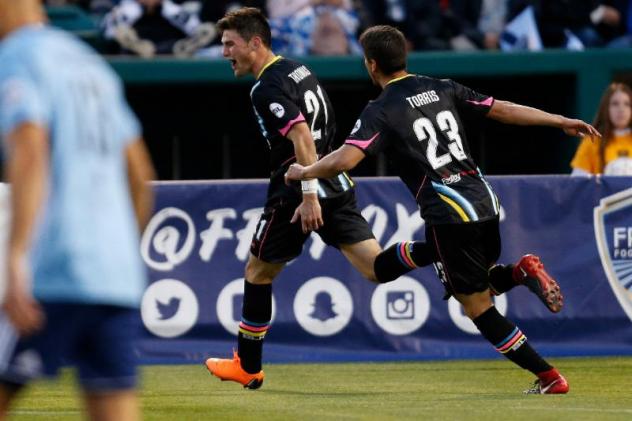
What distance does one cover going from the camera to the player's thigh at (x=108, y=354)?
12.8ft

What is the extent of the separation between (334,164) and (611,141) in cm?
456

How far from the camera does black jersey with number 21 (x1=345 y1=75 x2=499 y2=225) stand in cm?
783

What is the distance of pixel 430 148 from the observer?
7891 millimetres

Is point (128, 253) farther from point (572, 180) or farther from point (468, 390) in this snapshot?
point (572, 180)

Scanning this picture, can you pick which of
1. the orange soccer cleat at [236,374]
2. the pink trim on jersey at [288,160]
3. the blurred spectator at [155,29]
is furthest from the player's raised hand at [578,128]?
the blurred spectator at [155,29]

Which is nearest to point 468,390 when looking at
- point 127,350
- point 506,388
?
point 506,388

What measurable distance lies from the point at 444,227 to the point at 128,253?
13.6 feet

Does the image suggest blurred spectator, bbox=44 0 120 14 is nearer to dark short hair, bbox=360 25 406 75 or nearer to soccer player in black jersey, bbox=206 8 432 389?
soccer player in black jersey, bbox=206 8 432 389

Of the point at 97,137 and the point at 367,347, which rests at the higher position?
the point at 97,137

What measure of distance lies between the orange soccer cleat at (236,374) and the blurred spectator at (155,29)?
21.1 feet

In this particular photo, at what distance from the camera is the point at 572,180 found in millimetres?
10703

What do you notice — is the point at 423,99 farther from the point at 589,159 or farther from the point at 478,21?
the point at 478,21

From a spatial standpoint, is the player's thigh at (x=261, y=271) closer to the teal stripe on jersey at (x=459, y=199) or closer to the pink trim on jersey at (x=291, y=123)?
the pink trim on jersey at (x=291, y=123)

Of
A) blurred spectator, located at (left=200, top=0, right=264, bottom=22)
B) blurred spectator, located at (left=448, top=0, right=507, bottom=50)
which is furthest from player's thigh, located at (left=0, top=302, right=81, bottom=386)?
blurred spectator, located at (left=448, top=0, right=507, bottom=50)
